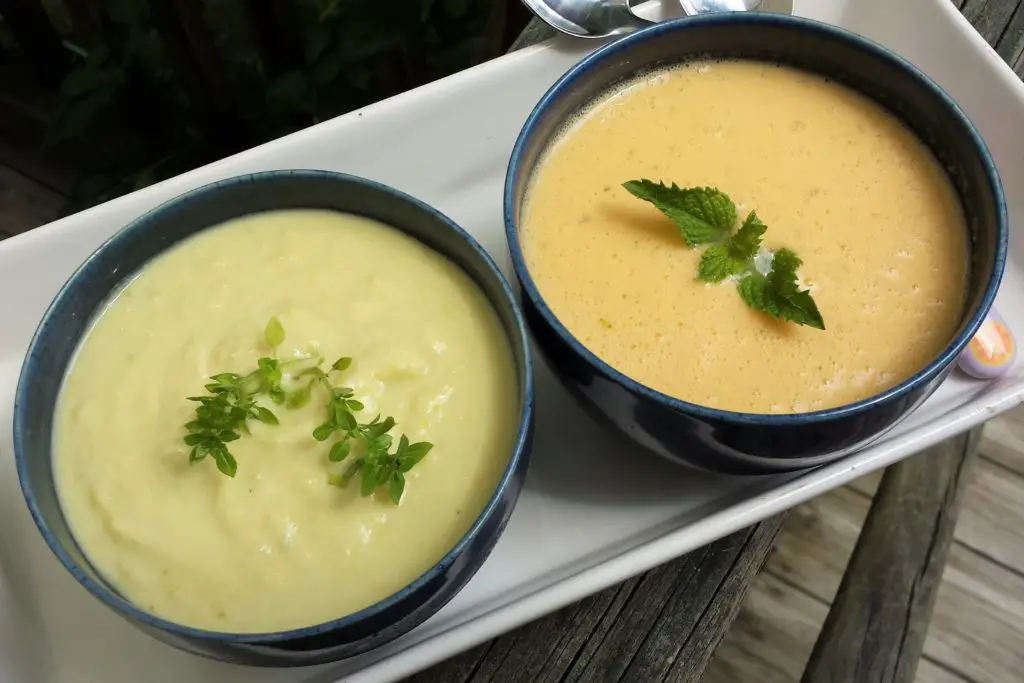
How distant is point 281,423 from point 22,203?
175cm

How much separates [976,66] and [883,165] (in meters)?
0.28

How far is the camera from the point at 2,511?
1032 mm

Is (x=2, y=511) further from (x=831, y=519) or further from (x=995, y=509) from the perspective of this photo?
(x=995, y=509)

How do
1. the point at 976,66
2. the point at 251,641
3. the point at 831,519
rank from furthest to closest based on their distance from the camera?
the point at 831,519 → the point at 976,66 → the point at 251,641

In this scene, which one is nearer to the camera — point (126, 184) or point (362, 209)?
point (362, 209)

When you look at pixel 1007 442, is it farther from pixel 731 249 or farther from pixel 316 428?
pixel 316 428

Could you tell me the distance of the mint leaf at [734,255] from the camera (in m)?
0.99

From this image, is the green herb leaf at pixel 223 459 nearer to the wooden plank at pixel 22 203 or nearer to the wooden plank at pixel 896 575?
the wooden plank at pixel 896 575

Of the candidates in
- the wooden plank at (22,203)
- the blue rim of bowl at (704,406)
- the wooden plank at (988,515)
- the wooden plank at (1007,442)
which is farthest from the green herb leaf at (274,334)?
the wooden plank at (1007,442)

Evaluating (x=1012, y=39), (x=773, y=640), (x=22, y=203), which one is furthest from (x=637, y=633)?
(x=22, y=203)

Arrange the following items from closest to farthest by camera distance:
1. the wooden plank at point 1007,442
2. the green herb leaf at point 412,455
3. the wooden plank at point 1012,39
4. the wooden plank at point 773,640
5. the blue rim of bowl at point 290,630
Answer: the blue rim of bowl at point 290,630, the green herb leaf at point 412,455, the wooden plank at point 1012,39, the wooden plank at point 773,640, the wooden plank at point 1007,442

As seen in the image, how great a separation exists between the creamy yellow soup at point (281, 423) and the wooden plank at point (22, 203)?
147 cm

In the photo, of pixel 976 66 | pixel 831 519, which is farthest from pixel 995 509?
pixel 976 66

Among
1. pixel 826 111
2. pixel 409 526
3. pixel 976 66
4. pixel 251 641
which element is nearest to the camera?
pixel 251 641
